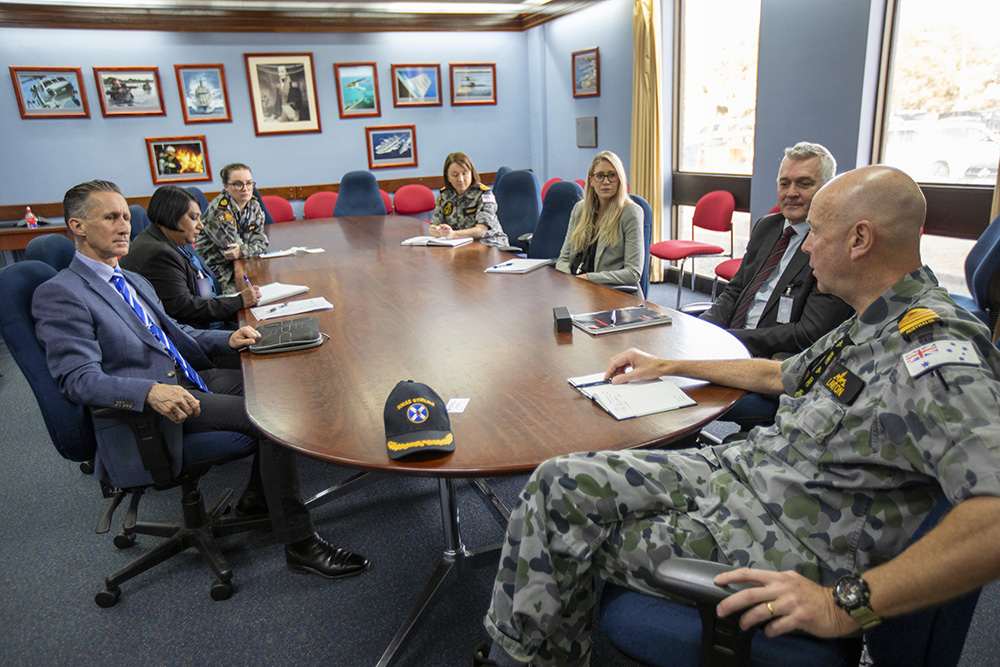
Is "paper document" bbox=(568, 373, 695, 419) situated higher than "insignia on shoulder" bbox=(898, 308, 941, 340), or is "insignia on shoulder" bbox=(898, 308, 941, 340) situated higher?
"insignia on shoulder" bbox=(898, 308, 941, 340)

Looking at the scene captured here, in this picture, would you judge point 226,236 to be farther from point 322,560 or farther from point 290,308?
point 322,560

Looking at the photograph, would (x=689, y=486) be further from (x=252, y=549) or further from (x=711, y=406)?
(x=252, y=549)

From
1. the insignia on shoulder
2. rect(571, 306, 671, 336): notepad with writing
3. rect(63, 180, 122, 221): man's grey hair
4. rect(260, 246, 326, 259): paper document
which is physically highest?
rect(63, 180, 122, 221): man's grey hair

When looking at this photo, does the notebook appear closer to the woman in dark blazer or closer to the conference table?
the conference table

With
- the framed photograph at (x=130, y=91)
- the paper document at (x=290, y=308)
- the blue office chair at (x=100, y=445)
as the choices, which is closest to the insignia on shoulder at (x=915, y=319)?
the blue office chair at (x=100, y=445)

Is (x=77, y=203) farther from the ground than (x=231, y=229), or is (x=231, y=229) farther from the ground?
(x=77, y=203)

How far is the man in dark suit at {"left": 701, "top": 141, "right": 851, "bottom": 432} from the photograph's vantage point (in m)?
2.07

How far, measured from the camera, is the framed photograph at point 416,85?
7238 mm

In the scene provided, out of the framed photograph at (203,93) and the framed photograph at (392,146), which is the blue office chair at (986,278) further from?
the framed photograph at (203,93)

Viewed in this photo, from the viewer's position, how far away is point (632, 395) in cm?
153

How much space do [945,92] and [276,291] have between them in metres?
3.96

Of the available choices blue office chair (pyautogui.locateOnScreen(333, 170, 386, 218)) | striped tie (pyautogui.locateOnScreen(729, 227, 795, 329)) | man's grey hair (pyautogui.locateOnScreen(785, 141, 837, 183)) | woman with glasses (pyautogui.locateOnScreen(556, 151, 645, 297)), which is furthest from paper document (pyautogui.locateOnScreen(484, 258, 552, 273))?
blue office chair (pyautogui.locateOnScreen(333, 170, 386, 218))

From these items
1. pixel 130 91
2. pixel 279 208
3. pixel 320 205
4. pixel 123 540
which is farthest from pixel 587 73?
pixel 123 540

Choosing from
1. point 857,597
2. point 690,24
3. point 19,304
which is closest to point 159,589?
point 19,304
